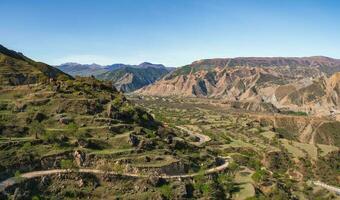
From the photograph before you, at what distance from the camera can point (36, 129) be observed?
282 ft

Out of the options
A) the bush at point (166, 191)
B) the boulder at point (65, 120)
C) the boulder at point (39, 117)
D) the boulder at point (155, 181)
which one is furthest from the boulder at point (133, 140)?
the boulder at point (39, 117)

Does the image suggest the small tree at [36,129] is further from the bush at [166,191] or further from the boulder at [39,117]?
the bush at [166,191]

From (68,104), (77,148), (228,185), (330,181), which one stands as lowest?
(330,181)

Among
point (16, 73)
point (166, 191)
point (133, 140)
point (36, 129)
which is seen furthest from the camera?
point (16, 73)

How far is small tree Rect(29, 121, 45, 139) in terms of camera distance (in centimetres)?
8500

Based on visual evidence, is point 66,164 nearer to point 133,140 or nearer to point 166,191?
point 133,140

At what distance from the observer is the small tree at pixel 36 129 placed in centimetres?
8500

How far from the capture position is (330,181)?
449 ft

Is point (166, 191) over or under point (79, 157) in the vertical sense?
under

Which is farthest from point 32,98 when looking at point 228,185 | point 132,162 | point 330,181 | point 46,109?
point 330,181

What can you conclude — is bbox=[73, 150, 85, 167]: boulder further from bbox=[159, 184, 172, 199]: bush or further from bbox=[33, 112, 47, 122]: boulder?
bbox=[159, 184, 172, 199]: bush

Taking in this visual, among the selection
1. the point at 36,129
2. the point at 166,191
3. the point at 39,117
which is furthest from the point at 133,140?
the point at 39,117

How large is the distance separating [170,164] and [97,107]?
72.7 ft

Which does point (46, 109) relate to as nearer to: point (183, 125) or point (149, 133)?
point (149, 133)
